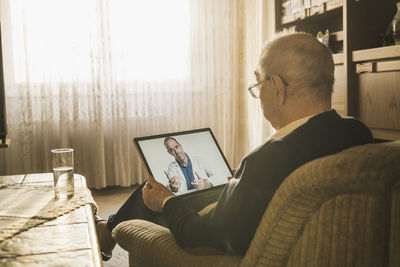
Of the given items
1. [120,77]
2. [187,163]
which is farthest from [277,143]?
[120,77]

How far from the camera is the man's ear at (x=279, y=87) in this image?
103 cm

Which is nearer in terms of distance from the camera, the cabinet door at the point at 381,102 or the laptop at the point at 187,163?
the laptop at the point at 187,163

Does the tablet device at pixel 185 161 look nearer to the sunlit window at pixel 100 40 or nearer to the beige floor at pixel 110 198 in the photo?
the beige floor at pixel 110 198

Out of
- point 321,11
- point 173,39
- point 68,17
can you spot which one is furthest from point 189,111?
point 321,11

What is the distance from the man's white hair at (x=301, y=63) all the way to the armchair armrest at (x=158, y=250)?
47 centimetres

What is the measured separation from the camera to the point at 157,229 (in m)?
1.08

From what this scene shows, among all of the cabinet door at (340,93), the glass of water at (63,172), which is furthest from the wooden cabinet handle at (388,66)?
the glass of water at (63,172)

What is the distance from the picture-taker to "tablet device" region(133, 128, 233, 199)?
1258 mm

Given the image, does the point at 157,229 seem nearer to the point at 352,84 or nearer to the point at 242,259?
the point at 242,259

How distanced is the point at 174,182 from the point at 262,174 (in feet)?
1.61

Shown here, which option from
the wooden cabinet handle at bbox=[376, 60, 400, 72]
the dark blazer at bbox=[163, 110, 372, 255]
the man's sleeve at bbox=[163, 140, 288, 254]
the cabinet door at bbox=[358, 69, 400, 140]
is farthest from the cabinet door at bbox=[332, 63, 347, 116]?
the man's sleeve at bbox=[163, 140, 288, 254]

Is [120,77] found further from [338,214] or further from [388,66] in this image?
[338,214]

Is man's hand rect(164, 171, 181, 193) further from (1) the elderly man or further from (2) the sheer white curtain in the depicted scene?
(2) the sheer white curtain

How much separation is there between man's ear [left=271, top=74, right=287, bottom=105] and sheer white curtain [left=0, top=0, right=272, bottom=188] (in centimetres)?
259
